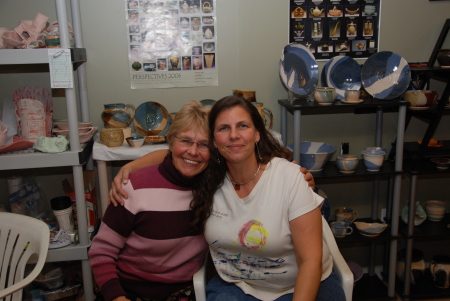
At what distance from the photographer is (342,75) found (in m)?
2.30

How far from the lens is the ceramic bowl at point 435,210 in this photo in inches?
95.4

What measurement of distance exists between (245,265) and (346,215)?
1.09 meters

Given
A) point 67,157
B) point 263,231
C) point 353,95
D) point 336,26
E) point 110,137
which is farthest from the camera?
point 336,26

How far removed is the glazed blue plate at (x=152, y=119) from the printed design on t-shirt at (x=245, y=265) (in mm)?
865

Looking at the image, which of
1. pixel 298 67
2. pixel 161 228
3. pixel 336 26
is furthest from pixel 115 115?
pixel 336 26

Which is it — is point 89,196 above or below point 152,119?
below

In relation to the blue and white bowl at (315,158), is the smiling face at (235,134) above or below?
above

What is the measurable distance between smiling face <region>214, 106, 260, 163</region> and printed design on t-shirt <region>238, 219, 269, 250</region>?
225 millimetres

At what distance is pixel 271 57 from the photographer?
233 centimetres

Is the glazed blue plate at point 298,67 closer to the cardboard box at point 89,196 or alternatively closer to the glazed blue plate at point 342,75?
the glazed blue plate at point 342,75

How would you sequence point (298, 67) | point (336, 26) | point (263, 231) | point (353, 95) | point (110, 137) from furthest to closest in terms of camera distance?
point (336, 26) < point (298, 67) < point (353, 95) < point (110, 137) < point (263, 231)

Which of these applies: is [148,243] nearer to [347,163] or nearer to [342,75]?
[347,163]

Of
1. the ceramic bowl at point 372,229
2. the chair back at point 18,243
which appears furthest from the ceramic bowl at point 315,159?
the chair back at point 18,243

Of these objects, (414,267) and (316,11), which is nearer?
(316,11)
